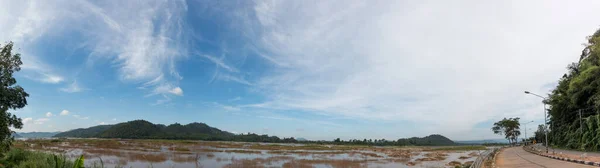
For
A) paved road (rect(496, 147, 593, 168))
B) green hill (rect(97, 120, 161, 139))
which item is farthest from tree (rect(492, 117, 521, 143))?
green hill (rect(97, 120, 161, 139))

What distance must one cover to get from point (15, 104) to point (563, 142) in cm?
5984

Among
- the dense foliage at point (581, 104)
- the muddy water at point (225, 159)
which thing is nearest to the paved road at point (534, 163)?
the muddy water at point (225, 159)

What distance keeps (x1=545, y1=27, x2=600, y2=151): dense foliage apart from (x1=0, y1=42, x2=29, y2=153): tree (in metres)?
43.4

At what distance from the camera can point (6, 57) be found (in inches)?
588

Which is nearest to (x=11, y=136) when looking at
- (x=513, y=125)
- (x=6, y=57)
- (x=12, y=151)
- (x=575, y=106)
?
(x=12, y=151)

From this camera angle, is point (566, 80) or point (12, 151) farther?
point (566, 80)

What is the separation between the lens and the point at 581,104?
3697cm

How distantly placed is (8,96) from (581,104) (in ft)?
175

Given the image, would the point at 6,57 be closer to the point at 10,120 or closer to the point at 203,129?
the point at 10,120

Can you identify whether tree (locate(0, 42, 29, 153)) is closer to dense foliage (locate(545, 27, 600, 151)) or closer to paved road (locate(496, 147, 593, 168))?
paved road (locate(496, 147, 593, 168))

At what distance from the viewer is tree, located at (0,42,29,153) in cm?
1378

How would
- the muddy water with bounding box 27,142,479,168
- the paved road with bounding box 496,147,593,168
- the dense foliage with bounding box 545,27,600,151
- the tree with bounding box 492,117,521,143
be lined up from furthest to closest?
the tree with bounding box 492,117,521,143, the dense foliage with bounding box 545,27,600,151, the muddy water with bounding box 27,142,479,168, the paved road with bounding box 496,147,593,168

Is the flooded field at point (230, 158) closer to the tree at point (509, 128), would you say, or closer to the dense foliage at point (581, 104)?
the dense foliage at point (581, 104)

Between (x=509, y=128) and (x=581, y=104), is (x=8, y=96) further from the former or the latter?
(x=509, y=128)
